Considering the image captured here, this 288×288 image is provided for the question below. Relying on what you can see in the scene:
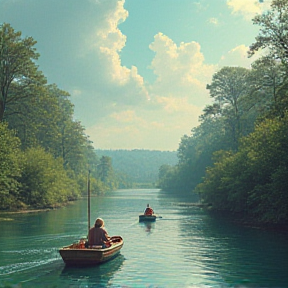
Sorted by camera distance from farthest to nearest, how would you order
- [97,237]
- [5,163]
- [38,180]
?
[38,180]
[5,163]
[97,237]

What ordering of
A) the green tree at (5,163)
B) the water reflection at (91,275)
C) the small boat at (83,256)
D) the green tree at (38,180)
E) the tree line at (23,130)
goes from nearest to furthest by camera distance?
the water reflection at (91,275)
the small boat at (83,256)
the green tree at (5,163)
the tree line at (23,130)
the green tree at (38,180)

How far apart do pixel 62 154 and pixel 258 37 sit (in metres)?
56.7

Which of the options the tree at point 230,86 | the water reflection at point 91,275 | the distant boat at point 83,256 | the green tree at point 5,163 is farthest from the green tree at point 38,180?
the water reflection at point 91,275

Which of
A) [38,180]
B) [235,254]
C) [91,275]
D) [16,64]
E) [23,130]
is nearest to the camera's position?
[91,275]

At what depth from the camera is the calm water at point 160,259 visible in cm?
1605

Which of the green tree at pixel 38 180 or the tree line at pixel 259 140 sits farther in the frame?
the green tree at pixel 38 180

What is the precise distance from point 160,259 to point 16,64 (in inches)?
1414

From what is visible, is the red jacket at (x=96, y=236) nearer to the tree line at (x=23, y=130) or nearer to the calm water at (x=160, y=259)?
the calm water at (x=160, y=259)

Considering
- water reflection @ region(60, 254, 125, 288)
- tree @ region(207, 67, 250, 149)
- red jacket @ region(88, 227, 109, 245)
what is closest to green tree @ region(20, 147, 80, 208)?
tree @ region(207, 67, 250, 149)

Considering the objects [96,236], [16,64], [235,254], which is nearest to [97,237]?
[96,236]

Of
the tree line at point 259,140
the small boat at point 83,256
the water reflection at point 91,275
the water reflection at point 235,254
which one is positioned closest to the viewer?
the water reflection at point 91,275

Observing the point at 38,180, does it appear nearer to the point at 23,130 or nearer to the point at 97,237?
the point at 23,130

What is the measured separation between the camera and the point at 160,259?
20.6 m

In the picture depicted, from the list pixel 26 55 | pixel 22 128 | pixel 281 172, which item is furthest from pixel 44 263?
pixel 22 128
